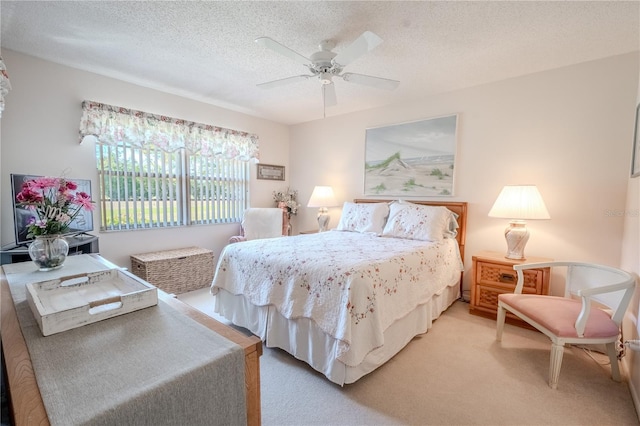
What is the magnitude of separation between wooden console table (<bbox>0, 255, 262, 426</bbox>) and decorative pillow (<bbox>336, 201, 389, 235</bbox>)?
8.83 ft

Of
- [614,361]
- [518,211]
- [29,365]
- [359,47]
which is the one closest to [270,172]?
[359,47]

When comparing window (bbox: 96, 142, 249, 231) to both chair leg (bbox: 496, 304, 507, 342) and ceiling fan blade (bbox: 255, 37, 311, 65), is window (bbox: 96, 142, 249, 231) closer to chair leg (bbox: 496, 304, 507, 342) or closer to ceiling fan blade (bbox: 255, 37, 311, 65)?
ceiling fan blade (bbox: 255, 37, 311, 65)

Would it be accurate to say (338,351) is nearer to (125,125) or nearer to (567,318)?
(567,318)

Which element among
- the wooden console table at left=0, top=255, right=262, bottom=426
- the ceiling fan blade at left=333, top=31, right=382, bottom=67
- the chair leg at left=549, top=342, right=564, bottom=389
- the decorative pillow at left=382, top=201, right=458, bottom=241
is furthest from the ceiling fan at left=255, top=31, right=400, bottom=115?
the chair leg at left=549, top=342, right=564, bottom=389

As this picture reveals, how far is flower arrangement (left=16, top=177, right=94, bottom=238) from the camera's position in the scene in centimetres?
123

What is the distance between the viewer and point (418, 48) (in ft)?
7.73

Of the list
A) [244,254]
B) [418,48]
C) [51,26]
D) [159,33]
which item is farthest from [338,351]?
[51,26]

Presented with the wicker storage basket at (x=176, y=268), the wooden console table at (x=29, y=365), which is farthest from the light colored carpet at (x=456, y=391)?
the wicker storage basket at (x=176, y=268)

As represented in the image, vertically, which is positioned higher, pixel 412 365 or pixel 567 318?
pixel 567 318

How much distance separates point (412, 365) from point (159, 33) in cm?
317

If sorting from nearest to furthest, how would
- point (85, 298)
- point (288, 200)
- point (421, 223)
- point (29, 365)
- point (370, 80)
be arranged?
point (29, 365)
point (85, 298)
point (370, 80)
point (421, 223)
point (288, 200)

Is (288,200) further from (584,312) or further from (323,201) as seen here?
(584,312)

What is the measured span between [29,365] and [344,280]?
1401mm

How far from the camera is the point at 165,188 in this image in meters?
3.59
